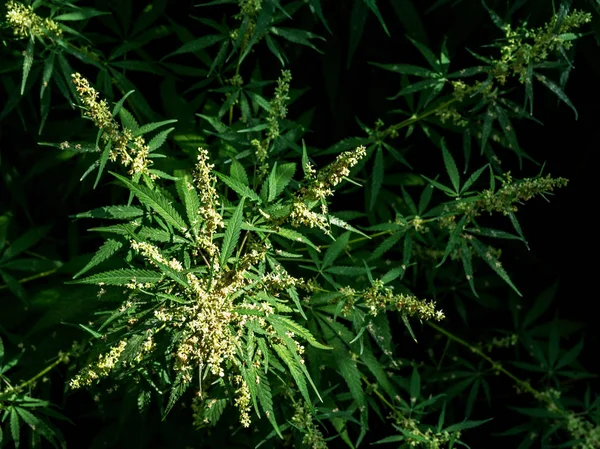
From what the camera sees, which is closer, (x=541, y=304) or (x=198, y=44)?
(x=198, y=44)

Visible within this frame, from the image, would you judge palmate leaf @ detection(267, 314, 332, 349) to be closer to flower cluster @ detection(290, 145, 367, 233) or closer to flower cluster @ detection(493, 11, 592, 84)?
flower cluster @ detection(290, 145, 367, 233)

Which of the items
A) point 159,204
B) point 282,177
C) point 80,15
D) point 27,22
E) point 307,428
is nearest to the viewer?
point 159,204

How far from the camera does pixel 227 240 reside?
2.60 meters

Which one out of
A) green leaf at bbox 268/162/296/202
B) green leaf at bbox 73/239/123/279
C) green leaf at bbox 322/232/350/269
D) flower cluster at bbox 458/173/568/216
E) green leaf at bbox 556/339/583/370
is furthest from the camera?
Answer: green leaf at bbox 556/339/583/370

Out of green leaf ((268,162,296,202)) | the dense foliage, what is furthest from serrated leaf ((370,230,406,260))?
green leaf ((268,162,296,202))

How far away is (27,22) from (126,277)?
1.23 metres

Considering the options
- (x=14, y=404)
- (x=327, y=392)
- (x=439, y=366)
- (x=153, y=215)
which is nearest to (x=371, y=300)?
(x=327, y=392)

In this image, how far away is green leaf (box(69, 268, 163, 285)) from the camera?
258cm

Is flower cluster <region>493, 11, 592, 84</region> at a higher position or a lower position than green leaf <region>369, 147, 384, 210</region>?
higher

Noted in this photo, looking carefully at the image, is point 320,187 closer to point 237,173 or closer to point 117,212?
point 237,173

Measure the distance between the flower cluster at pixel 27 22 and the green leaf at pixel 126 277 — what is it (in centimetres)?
117

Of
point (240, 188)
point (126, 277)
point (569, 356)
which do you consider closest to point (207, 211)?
point (240, 188)

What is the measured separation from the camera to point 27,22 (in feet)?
10.1

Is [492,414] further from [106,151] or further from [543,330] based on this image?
[106,151]
